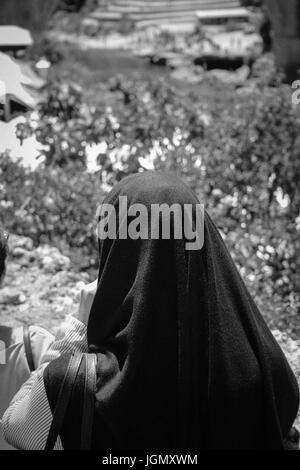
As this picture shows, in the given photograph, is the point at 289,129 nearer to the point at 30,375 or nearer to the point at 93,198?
the point at 93,198

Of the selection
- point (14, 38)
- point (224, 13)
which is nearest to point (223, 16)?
point (224, 13)

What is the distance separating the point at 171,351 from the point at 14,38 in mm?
8514

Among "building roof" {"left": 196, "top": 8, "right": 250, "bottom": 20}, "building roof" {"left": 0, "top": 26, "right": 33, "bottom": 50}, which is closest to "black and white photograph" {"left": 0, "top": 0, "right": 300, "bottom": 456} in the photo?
"building roof" {"left": 0, "top": 26, "right": 33, "bottom": 50}

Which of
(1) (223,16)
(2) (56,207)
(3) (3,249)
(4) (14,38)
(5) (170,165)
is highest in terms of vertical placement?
(1) (223,16)

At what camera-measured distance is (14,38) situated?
9.48 m

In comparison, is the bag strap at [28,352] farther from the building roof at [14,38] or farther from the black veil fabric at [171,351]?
the building roof at [14,38]

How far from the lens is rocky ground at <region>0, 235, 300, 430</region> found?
318cm

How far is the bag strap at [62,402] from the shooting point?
1.61 metres

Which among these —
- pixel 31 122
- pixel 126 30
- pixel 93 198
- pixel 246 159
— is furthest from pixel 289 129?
pixel 126 30

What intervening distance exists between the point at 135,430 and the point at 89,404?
13 cm

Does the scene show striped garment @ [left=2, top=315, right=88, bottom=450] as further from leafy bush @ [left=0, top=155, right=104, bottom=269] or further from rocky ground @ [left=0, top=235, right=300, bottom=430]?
leafy bush @ [left=0, top=155, right=104, bottom=269]

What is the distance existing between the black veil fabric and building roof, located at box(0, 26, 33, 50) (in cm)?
774

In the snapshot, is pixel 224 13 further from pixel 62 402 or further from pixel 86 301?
pixel 62 402

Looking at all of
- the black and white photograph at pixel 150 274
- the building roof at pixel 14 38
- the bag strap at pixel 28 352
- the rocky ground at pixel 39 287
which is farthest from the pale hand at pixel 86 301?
the building roof at pixel 14 38
